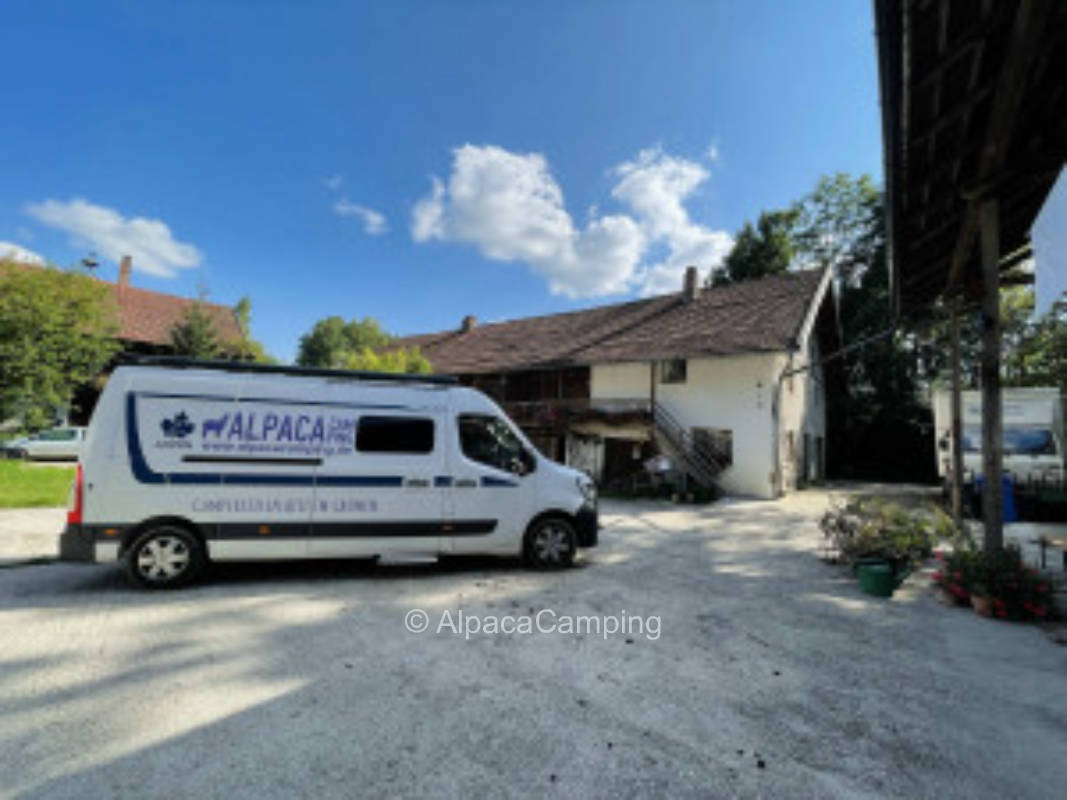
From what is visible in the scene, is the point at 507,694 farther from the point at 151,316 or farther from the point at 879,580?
the point at 151,316

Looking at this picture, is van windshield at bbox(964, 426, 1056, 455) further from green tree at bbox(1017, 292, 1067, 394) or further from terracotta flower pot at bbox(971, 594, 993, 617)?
terracotta flower pot at bbox(971, 594, 993, 617)

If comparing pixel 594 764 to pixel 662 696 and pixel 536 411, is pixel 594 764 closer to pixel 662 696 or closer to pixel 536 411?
pixel 662 696

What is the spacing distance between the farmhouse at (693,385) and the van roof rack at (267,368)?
11272 millimetres

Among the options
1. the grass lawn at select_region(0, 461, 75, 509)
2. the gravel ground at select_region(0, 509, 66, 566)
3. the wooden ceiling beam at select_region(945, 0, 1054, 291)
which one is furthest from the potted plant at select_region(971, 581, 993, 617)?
the grass lawn at select_region(0, 461, 75, 509)

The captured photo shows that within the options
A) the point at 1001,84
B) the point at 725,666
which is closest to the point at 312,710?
the point at 725,666

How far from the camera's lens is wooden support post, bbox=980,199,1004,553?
5770 millimetres

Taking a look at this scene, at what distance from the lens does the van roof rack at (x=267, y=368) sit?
5.48 metres

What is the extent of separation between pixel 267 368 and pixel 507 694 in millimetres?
4599

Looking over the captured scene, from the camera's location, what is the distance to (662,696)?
134 inches

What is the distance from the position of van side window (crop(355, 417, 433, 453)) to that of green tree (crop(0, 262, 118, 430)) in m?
19.9

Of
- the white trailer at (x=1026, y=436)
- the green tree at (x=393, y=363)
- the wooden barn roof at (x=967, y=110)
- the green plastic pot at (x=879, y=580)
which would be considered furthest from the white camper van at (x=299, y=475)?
the green tree at (x=393, y=363)

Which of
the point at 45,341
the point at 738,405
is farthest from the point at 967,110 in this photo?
the point at 45,341

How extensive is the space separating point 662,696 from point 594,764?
956 millimetres

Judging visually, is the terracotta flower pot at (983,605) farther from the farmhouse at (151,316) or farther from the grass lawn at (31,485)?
the farmhouse at (151,316)
